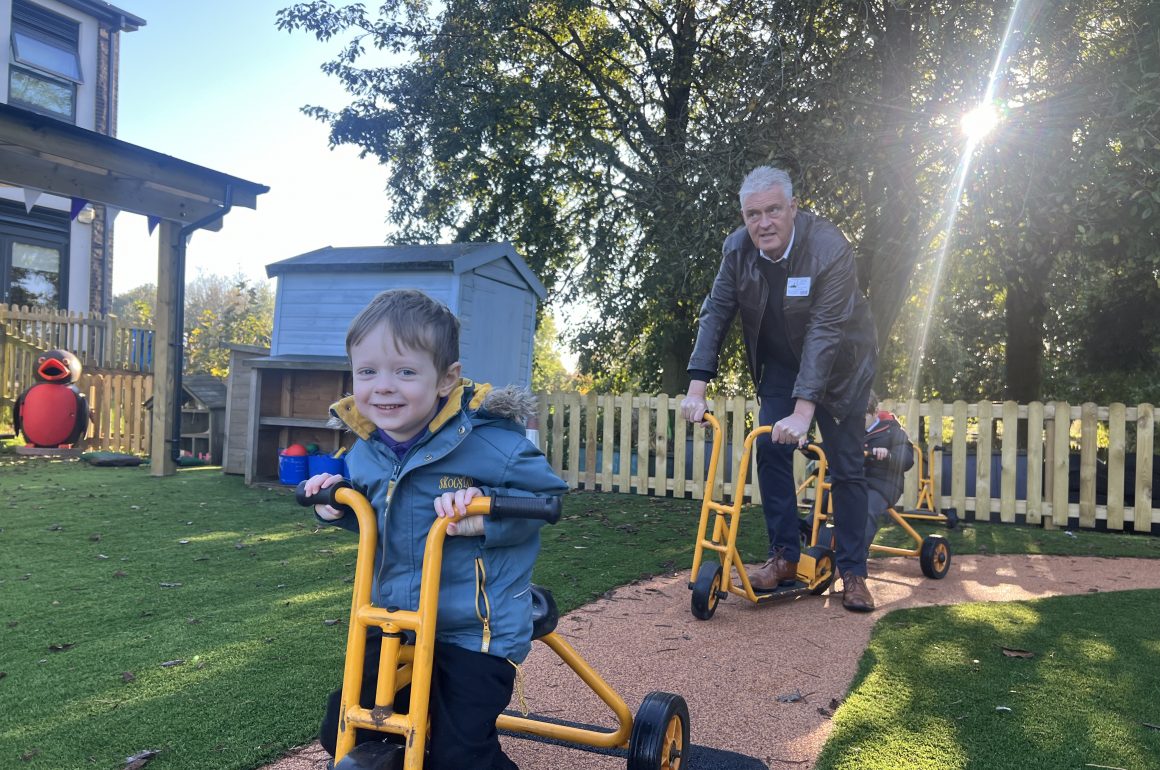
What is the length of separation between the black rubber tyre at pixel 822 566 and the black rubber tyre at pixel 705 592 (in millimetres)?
826

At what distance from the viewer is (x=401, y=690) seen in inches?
86.2

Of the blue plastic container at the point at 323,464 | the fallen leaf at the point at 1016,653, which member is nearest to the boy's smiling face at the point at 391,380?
the fallen leaf at the point at 1016,653

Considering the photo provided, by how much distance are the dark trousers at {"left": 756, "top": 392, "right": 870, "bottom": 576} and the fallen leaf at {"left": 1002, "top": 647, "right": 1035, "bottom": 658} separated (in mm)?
930

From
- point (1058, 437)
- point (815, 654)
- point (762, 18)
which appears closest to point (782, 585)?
point (815, 654)

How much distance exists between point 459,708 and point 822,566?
3.52 meters

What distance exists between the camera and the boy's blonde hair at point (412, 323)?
2.14 meters

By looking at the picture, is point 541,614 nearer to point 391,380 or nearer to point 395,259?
point 391,380

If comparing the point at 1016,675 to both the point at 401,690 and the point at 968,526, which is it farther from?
the point at 968,526

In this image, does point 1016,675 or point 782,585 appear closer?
point 1016,675

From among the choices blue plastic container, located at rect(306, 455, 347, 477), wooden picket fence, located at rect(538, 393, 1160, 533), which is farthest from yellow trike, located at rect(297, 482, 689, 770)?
blue plastic container, located at rect(306, 455, 347, 477)

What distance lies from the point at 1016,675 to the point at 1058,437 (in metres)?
6.63

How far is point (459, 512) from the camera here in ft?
6.42

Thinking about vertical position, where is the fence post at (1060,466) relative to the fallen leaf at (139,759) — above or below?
above

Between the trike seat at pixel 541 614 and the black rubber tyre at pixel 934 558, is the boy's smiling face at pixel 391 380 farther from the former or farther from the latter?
the black rubber tyre at pixel 934 558
